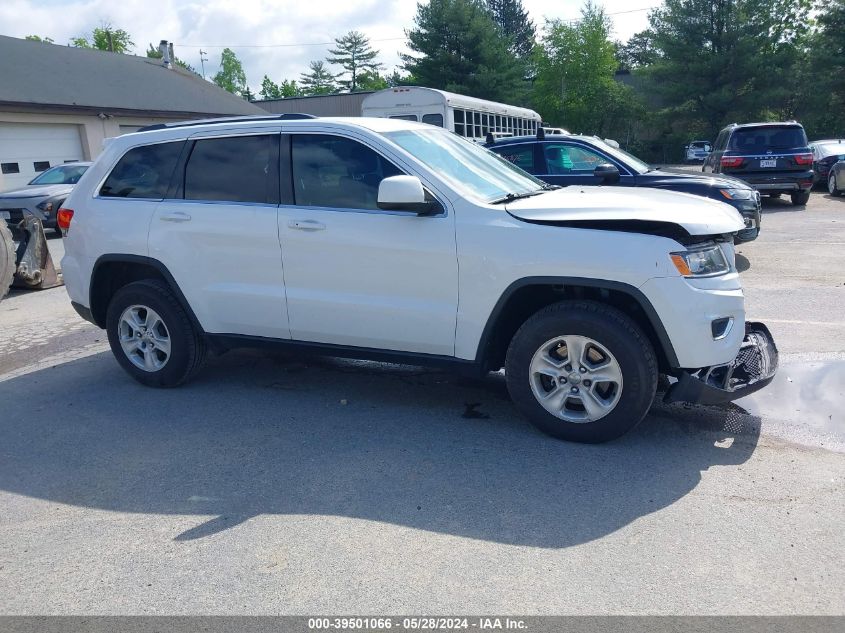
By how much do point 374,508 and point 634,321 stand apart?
6.01 ft

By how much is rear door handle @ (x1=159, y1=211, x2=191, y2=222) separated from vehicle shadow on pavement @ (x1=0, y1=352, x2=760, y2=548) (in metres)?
1.32

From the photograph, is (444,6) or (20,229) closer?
(20,229)

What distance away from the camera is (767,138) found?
15.8 m

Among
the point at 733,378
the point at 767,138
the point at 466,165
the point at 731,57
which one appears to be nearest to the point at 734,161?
the point at 767,138

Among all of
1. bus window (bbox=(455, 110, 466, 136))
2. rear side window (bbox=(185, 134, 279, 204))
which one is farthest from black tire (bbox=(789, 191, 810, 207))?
rear side window (bbox=(185, 134, 279, 204))

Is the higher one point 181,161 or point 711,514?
point 181,161

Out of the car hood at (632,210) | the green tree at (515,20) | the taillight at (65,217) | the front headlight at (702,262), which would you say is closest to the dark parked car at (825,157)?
the car hood at (632,210)

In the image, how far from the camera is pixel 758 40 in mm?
40156

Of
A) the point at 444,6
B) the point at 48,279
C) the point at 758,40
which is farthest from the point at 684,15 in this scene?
the point at 48,279

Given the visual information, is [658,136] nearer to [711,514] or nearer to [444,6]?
[444,6]

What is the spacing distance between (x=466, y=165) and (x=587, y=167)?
5.07 m

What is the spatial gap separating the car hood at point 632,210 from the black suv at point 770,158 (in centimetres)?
1203

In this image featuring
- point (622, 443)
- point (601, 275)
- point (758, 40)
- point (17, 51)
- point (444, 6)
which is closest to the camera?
point (601, 275)

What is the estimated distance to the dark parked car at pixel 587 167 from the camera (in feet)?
31.9
